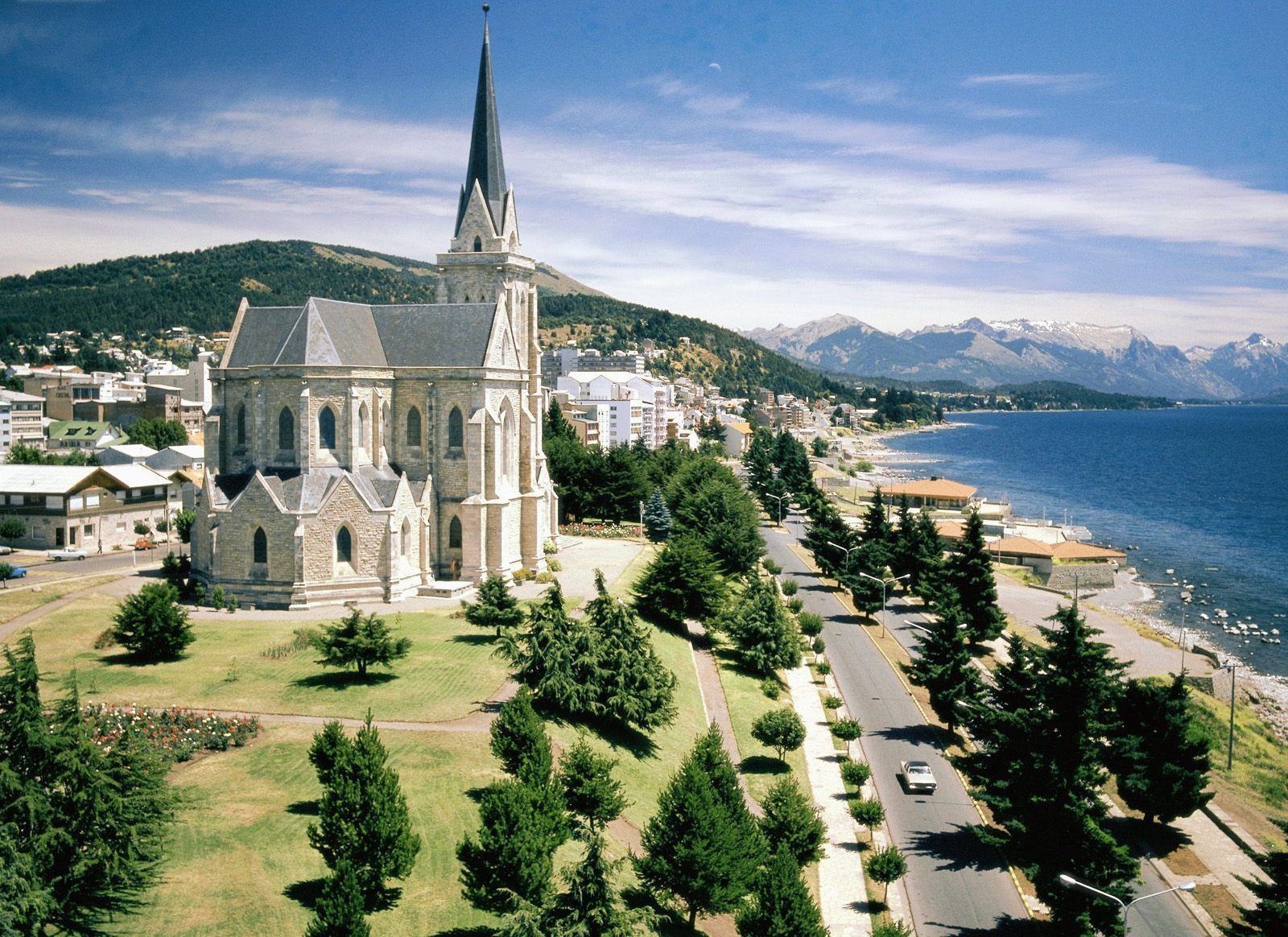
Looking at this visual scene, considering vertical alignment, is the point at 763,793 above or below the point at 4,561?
below

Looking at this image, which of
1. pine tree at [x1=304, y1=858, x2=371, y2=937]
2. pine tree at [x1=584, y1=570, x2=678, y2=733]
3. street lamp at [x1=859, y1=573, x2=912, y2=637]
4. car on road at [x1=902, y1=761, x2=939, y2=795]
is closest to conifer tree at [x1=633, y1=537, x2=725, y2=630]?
street lamp at [x1=859, y1=573, x2=912, y2=637]

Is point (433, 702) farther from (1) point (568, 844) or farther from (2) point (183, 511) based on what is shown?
(2) point (183, 511)

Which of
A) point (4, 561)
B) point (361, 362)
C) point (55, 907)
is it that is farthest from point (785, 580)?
point (55, 907)

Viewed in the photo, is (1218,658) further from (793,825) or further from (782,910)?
(782,910)

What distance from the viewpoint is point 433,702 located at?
110 feet

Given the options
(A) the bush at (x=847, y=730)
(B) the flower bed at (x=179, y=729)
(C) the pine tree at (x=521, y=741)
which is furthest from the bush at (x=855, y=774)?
(B) the flower bed at (x=179, y=729)

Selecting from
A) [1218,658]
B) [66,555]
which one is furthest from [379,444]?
[1218,658]

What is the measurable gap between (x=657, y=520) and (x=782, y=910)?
49342mm

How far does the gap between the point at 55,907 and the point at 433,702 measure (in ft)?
56.3

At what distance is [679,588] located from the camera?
4875 centimetres

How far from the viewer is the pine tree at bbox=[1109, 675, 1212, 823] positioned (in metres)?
33.0

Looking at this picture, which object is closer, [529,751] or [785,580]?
[529,751]

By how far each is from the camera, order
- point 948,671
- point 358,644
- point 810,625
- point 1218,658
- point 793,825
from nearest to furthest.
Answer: point 793,825, point 358,644, point 948,671, point 810,625, point 1218,658

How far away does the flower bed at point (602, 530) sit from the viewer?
70.9 metres
